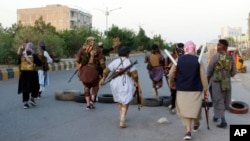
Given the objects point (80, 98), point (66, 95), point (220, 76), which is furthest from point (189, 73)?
point (66, 95)

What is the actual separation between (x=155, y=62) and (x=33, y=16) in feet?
445

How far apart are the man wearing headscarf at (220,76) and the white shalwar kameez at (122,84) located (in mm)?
1519

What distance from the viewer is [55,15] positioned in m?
136

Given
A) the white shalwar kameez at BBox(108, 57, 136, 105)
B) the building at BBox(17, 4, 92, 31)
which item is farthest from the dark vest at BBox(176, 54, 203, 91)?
the building at BBox(17, 4, 92, 31)

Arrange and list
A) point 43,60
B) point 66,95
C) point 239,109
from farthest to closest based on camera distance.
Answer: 1. point 43,60
2. point 66,95
3. point 239,109

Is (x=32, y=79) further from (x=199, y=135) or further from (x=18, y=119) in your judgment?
(x=199, y=135)

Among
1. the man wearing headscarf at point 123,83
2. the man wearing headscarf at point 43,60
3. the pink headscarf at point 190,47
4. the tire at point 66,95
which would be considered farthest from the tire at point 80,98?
the pink headscarf at point 190,47

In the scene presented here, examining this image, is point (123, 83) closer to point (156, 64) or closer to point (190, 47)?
point (190, 47)

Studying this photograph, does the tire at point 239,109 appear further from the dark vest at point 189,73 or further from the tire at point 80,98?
the tire at point 80,98

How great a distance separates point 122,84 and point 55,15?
13221cm

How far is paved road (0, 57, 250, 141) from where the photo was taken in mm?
6764

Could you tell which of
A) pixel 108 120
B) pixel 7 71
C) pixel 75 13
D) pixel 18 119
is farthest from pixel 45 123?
pixel 75 13

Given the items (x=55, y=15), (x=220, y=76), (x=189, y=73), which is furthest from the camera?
(x=55, y=15)

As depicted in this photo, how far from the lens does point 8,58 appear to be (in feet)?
89.5
